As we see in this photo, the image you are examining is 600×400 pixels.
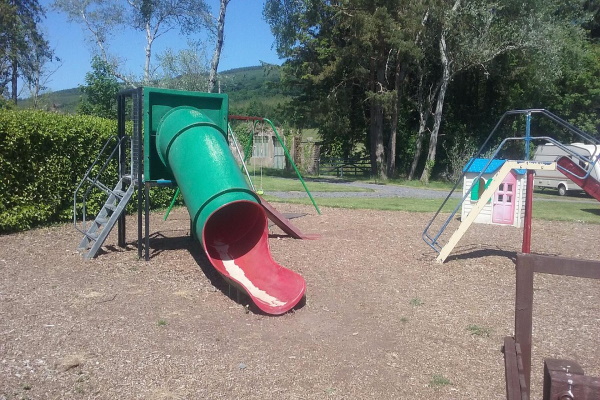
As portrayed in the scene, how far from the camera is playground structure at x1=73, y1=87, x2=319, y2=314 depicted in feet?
23.9

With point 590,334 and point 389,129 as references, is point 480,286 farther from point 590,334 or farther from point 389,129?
point 389,129

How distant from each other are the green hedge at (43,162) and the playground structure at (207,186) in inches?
70.3

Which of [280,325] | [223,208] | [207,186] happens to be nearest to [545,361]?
[280,325]

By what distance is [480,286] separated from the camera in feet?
26.3

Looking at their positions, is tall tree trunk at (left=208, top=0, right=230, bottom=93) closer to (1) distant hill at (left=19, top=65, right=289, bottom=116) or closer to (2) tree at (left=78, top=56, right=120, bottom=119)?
(1) distant hill at (left=19, top=65, right=289, bottom=116)

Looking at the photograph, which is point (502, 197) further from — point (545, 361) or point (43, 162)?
point (545, 361)

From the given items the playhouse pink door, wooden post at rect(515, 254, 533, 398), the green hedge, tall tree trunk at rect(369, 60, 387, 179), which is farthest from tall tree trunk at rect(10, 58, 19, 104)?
wooden post at rect(515, 254, 533, 398)

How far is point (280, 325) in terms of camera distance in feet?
20.6

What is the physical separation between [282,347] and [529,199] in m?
4.54

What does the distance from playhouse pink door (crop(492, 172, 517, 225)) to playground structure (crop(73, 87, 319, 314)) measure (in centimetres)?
553

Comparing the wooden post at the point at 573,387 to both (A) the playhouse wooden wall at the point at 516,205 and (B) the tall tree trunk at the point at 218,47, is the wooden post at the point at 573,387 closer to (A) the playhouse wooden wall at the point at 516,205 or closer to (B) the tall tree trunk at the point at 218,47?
(A) the playhouse wooden wall at the point at 516,205

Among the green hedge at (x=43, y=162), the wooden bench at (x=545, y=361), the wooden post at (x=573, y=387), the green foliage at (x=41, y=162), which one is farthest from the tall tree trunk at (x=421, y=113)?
the wooden post at (x=573, y=387)

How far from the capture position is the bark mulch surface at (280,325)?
15.7 feet

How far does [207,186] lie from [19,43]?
40.0m
